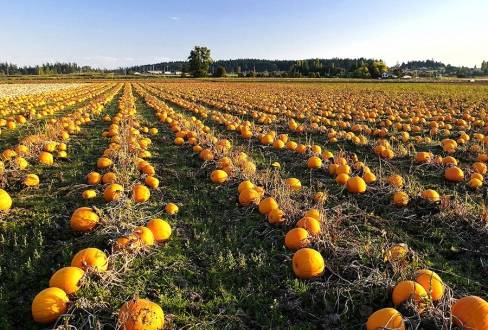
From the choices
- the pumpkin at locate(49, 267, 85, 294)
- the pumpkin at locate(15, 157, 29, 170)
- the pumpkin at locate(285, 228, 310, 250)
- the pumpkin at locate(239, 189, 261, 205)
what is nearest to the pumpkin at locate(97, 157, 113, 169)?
the pumpkin at locate(15, 157, 29, 170)

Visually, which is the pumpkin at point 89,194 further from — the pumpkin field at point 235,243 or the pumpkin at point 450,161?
the pumpkin at point 450,161

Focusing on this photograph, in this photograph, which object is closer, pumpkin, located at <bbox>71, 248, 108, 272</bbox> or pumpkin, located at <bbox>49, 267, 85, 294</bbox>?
pumpkin, located at <bbox>49, 267, 85, 294</bbox>

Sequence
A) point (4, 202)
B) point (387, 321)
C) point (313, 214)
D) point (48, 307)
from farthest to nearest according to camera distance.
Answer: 1. point (4, 202)
2. point (313, 214)
3. point (48, 307)
4. point (387, 321)

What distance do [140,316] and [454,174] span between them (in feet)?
24.9

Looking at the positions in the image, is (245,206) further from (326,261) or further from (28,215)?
(28,215)

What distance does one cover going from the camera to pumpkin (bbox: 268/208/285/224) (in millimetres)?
6109

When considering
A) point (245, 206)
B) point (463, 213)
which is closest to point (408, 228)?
point (463, 213)

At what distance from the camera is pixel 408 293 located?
13.1ft

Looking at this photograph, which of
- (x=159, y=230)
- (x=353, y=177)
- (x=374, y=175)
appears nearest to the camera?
(x=159, y=230)

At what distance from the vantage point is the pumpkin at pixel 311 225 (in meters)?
5.45

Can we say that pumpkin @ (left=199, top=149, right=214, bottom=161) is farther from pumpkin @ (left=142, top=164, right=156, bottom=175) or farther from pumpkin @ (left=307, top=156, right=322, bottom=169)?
pumpkin @ (left=307, top=156, right=322, bottom=169)

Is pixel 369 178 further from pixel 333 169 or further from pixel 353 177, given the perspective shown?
pixel 333 169

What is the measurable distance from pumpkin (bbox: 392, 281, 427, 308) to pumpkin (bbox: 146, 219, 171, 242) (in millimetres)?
3145

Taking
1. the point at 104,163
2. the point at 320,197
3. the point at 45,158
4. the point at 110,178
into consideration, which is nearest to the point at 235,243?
the point at 320,197
